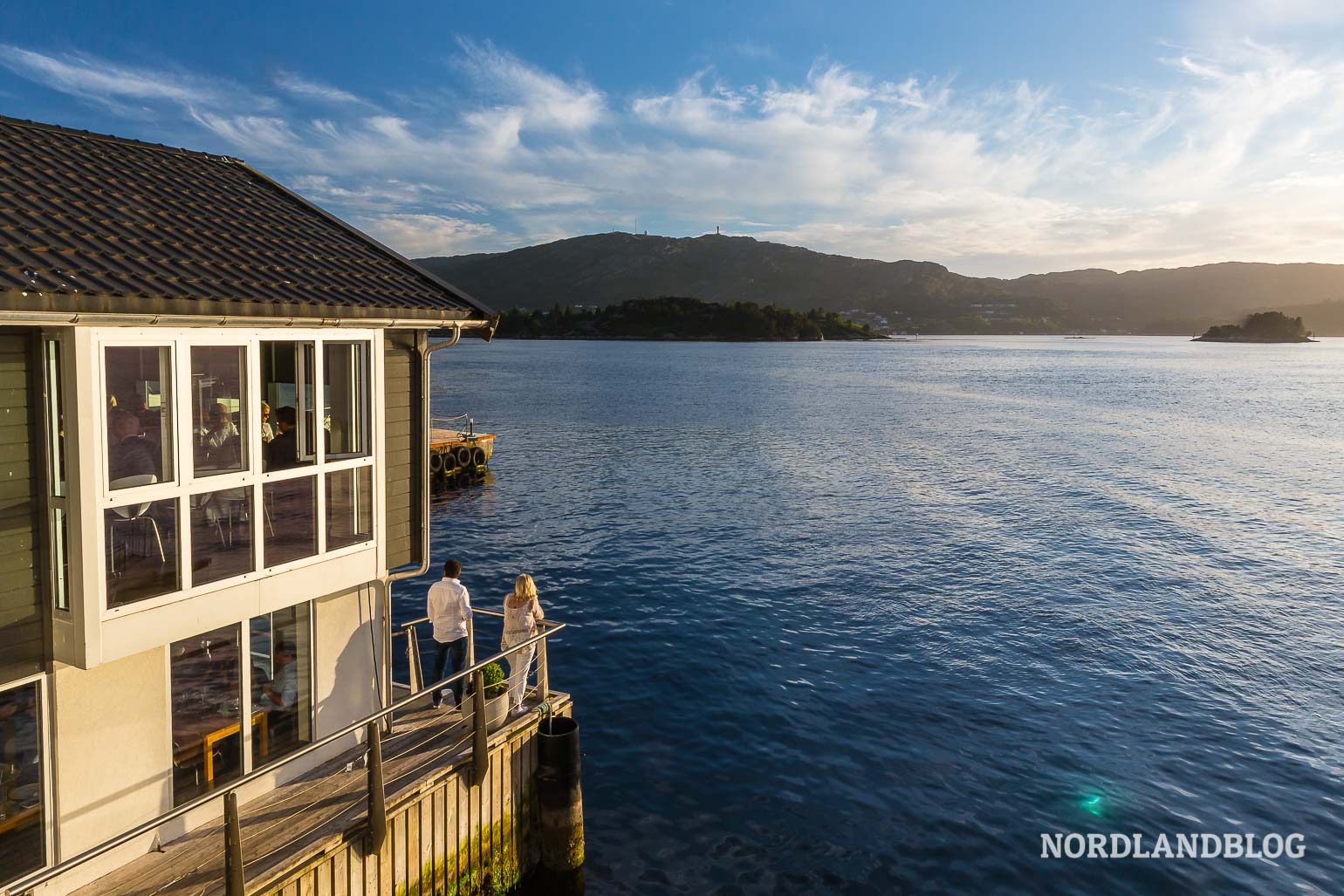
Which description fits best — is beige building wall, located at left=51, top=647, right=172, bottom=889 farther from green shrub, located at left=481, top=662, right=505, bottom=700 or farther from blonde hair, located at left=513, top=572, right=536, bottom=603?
blonde hair, located at left=513, top=572, right=536, bottom=603

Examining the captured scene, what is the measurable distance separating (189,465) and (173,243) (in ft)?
8.91

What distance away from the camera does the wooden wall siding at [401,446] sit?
11.3 meters

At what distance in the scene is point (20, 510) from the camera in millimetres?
7824

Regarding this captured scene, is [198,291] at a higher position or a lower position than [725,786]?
higher

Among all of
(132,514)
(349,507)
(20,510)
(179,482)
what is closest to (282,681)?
(349,507)

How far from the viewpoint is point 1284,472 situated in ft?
170

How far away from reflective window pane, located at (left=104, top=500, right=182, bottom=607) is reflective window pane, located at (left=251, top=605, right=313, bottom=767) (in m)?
1.75

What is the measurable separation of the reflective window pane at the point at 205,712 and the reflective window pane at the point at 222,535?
2.70ft

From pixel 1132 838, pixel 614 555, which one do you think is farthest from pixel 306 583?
pixel 614 555

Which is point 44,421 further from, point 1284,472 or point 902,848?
point 1284,472

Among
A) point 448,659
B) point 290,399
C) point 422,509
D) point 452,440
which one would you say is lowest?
point 452,440

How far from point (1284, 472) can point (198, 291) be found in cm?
5908

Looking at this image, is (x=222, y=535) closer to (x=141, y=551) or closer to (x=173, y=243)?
(x=141, y=551)

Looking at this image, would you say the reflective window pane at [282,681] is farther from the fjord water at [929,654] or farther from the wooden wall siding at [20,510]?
the fjord water at [929,654]
